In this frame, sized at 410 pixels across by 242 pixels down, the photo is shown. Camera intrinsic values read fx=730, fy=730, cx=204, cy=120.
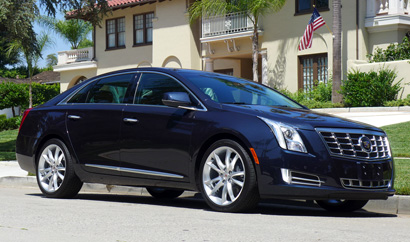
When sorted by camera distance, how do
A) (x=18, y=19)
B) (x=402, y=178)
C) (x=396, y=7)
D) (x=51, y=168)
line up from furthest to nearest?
(x=396, y=7), (x=18, y=19), (x=402, y=178), (x=51, y=168)

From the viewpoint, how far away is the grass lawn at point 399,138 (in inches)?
609

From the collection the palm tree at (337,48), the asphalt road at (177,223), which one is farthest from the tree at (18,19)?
the asphalt road at (177,223)

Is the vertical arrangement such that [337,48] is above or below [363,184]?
above

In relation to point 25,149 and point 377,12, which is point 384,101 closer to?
point 377,12

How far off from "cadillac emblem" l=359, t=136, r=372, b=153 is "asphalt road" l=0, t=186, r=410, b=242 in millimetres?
760

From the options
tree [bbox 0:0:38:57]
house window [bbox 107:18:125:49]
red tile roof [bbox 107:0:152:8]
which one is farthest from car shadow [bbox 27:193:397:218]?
house window [bbox 107:18:125:49]

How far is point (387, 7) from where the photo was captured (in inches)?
1101

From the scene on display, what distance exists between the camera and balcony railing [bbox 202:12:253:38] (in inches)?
1299

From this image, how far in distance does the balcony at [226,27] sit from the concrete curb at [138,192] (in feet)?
67.7

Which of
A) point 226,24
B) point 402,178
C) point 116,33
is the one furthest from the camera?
point 116,33

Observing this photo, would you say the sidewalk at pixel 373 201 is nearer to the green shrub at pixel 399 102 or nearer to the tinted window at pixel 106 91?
the green shrub at pixel 399 102

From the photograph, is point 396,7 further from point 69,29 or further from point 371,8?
point 69,29

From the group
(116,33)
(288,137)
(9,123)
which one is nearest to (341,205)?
(288,137)

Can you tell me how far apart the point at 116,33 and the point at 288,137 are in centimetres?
3405
